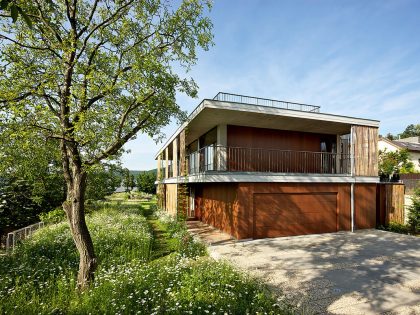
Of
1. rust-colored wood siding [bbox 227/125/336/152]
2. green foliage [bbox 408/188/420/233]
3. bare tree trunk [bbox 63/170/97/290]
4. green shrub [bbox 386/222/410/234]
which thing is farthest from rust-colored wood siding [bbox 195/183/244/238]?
green foliage [bbox 408/188/420/233]

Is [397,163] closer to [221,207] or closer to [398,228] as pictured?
[398,228]

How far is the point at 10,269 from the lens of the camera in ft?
22.2

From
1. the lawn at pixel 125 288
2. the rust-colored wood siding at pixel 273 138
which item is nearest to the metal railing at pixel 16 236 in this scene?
the lawn at pixel 125 288

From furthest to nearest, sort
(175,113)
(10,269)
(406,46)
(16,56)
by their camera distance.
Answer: (406,46)
(175,113)
(10,269)
(16,56)

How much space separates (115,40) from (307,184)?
32.6 feet

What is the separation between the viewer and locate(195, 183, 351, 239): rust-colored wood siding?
419 inches

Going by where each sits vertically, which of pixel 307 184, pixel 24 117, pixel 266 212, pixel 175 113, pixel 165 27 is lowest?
pixel 266 212

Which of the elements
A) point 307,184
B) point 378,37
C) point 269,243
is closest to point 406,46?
point 378,37

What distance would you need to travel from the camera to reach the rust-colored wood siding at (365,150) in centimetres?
1259

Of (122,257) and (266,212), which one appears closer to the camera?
(122,257)

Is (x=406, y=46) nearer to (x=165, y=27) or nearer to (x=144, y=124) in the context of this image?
(x=165, y=27)

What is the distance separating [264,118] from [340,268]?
6.87m

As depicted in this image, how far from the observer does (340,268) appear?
24.0ft

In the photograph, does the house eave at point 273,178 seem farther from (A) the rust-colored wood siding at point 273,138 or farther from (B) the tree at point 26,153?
(B) the tree at point 26,153
